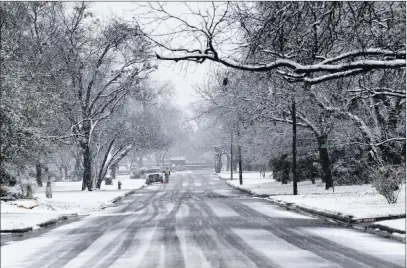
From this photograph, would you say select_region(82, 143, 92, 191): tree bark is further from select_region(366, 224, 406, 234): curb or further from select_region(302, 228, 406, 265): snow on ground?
select_region(366, 224, 406, 234): curb

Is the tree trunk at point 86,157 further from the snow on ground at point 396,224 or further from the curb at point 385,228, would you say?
the snow on ground at point 396,224

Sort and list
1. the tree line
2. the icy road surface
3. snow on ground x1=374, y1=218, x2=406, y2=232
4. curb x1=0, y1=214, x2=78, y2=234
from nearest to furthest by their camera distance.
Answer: the icy road surface, snow on ground x1=374, y1=218, x2=406, y2=232, curb x1=0, y1=214, x2=78, y2=234, the tree line

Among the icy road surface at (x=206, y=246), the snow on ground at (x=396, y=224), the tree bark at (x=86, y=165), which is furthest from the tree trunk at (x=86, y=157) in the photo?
the snow on ground at (x=396, y=224)

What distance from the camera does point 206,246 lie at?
11.8 m

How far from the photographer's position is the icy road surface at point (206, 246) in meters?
9.80

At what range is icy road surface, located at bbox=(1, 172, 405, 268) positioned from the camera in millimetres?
9797

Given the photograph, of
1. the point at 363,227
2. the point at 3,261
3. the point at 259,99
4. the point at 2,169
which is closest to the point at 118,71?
the point at 259,99

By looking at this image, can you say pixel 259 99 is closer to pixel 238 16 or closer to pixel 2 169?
pixel 2 169

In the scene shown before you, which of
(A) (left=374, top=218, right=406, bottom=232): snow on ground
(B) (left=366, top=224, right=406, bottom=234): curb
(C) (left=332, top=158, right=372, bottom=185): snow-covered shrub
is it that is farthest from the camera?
(C) (left=332, top=158, right=372, bottom=185): snow-covered shrub

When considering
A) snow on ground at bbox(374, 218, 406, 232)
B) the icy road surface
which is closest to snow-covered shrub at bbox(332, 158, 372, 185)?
the icy road surface

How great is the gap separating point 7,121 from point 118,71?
21.3 metres

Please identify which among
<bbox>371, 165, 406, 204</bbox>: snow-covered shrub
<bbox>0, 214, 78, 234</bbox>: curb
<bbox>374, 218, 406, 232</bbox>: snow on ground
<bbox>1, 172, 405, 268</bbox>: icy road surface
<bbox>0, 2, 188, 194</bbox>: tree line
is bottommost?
<bbox>0, 214, 78, 234</bbox>: curb

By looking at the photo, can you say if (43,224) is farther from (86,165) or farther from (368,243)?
(86,165)

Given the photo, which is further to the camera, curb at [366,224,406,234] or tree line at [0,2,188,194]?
tree line at [0,2,188,194]
